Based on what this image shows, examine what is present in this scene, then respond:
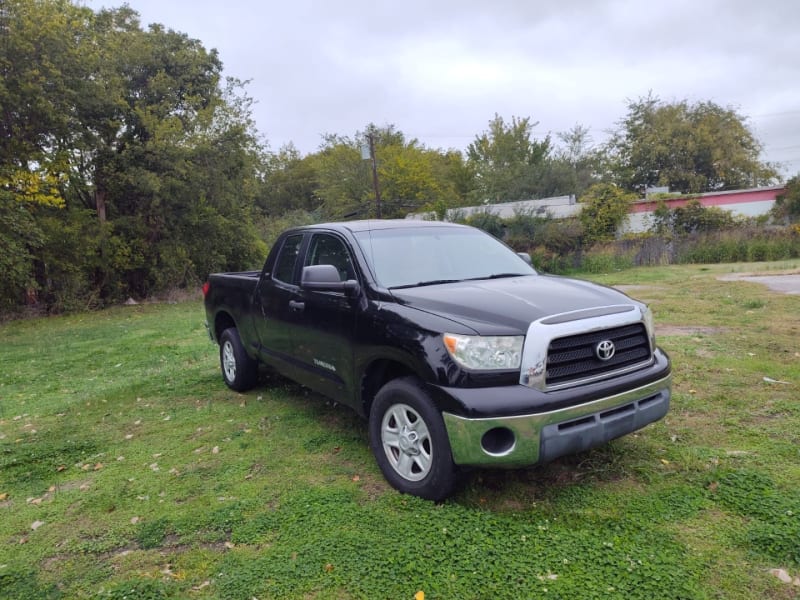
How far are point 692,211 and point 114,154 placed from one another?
951 inches

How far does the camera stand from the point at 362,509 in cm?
326

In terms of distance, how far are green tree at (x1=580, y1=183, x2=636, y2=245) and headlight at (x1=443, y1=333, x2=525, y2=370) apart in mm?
21163

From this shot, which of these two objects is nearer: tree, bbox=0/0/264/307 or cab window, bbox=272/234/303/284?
cab window, bbox=272/234/303/284

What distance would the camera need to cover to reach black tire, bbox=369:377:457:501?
309 cm

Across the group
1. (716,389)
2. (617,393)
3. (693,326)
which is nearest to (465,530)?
(617,393)

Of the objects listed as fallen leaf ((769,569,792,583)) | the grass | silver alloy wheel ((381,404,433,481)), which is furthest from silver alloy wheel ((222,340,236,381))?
fallen leaf ((769,569,792,583))

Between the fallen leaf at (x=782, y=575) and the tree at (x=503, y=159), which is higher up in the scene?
the tree at (x=503, y=159)

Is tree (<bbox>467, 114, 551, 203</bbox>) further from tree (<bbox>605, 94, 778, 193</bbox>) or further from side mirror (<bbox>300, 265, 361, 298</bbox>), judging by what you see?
side mirror (<bbox>300, 265, 361, 298</bbox>)

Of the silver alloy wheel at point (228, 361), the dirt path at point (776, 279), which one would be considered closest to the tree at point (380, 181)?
the dirt path at point (776, 279)

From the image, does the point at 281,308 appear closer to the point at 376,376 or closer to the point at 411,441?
the point at 376,376

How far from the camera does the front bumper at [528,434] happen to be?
2881 millimetres

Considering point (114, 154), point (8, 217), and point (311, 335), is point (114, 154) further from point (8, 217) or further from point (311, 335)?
point (311, 335)

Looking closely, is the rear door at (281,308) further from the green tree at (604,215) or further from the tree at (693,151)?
the tree at (693,151)

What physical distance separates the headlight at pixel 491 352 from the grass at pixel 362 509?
0.89m
